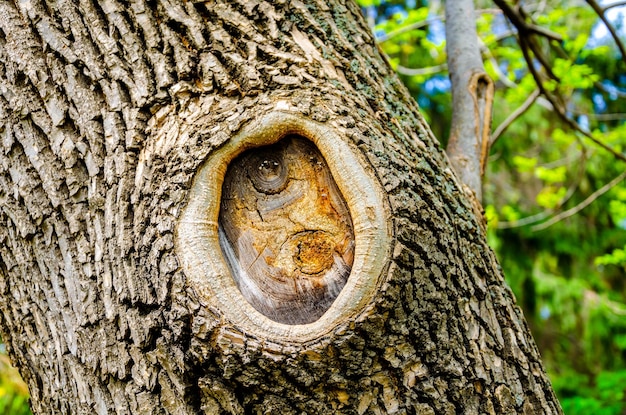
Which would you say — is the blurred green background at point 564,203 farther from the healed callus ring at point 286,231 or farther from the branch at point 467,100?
the healed callus ring at point 286,231

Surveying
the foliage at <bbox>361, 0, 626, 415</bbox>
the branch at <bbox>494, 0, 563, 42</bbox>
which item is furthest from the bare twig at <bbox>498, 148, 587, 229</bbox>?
the branch at <bbox>494, 0, 563, 42</bbox>

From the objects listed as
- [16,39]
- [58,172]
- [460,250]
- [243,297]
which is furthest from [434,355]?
[16,39]

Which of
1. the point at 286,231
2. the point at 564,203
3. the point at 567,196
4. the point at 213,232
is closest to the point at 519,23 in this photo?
the point at 286,231

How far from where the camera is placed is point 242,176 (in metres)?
1.24

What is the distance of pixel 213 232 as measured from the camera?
117cm

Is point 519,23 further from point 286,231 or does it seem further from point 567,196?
point 567,196

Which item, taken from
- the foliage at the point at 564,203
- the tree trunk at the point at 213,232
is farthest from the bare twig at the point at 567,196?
the tree trunk at the point at 213,232

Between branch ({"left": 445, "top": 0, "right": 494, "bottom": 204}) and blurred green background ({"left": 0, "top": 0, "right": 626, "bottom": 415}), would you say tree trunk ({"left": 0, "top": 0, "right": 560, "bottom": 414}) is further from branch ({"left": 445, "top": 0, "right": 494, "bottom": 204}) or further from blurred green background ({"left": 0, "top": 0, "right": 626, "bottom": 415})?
blurred green background ({"left": 0, "top": 0, "right": 626, "bottom": 415})

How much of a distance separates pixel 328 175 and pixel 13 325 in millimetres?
881

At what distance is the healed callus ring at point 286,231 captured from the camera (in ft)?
3.91

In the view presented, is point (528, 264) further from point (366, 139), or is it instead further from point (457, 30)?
point (366, 139)

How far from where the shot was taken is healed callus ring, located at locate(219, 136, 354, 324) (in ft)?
3.91

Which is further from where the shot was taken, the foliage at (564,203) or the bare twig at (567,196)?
the foliage at (564,203)

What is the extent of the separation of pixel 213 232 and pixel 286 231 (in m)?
0.17
